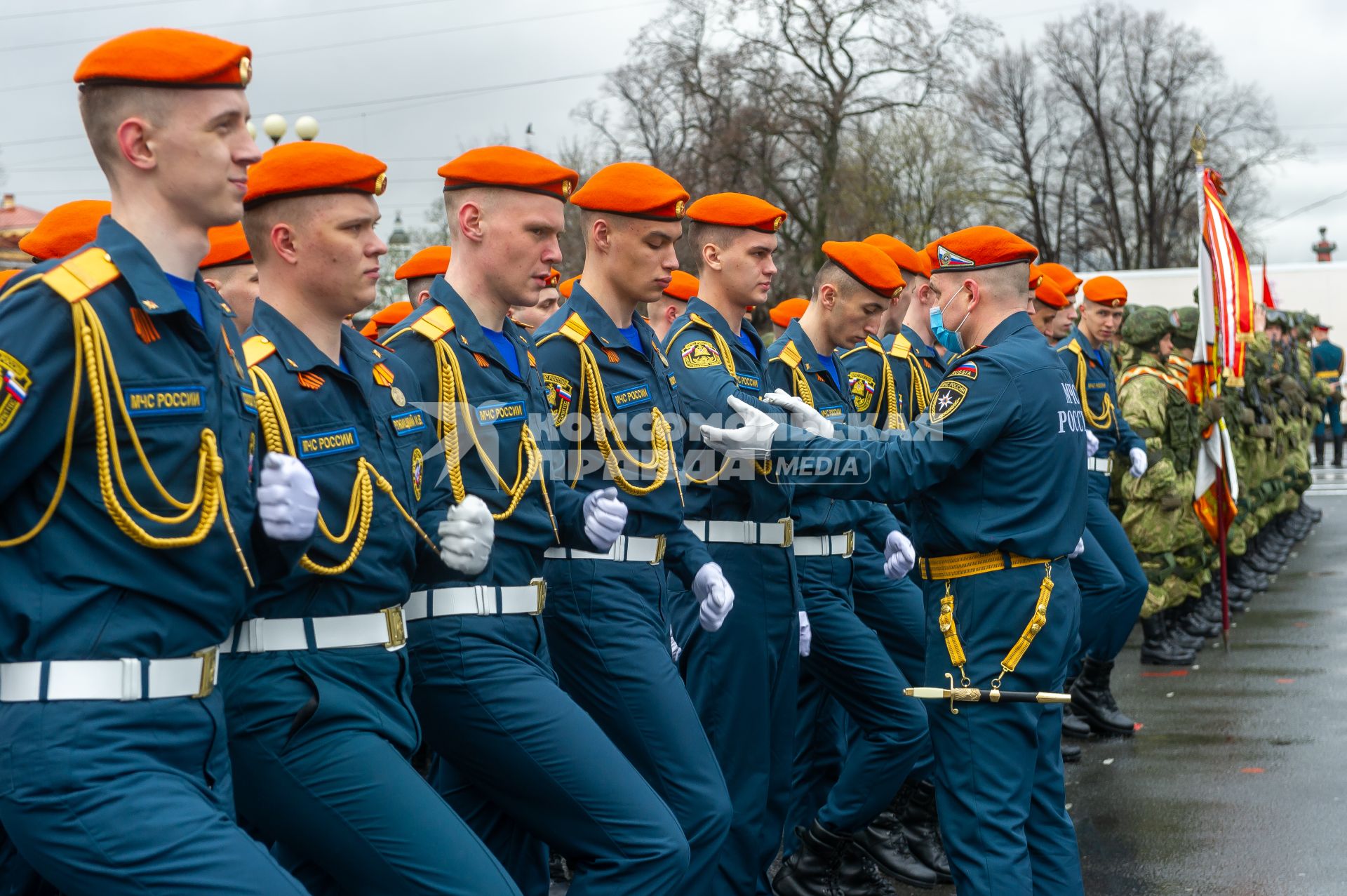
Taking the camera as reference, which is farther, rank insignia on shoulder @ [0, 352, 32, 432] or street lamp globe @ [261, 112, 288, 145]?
street lamp globe @ [261, 112, 288, 145]

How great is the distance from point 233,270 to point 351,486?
1680 mm

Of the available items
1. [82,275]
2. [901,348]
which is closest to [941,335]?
[901,348]

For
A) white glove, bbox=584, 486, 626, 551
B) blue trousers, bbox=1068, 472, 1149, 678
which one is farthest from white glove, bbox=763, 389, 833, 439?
blue trousers, bbox=1068, 472, 1149, 678

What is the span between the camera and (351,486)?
130 inches

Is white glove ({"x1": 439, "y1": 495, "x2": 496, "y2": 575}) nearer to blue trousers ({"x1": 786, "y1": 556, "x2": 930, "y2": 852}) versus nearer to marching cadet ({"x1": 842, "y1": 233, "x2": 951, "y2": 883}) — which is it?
blue trousers ({"x1": 786, "y1": 556, "x2": 930, "y2": 852})

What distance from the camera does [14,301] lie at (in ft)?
8.59

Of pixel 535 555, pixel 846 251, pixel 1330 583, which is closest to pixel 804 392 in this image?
pixel 846 251

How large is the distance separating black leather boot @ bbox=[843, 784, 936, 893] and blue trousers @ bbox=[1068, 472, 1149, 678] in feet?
5.06

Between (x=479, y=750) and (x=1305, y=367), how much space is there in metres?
17.8

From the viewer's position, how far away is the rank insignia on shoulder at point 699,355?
5.24 m

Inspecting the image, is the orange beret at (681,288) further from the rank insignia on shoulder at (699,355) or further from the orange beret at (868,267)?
the rank insignia on shoulder at (699,355)

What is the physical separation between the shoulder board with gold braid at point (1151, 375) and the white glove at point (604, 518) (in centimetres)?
719

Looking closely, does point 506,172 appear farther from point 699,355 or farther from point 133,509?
point 133,509

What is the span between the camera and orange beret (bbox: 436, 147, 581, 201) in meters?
4.21
